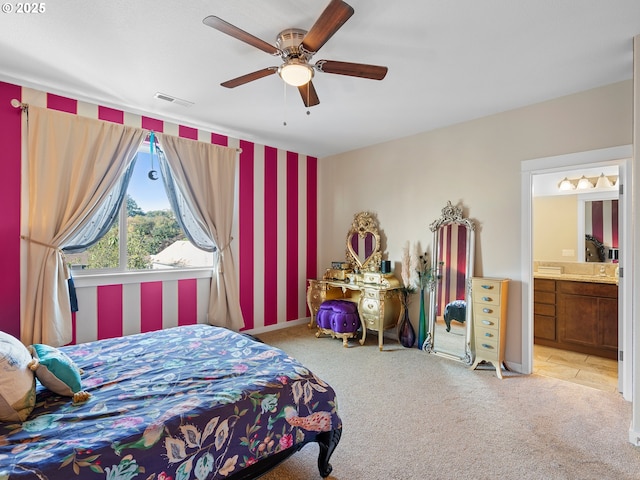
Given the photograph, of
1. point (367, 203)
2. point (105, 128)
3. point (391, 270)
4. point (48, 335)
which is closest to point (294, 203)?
point (367, 203)

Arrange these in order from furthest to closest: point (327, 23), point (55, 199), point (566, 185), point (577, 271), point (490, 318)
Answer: point (566, 185) → point (577, 271) → point (490, 318) → point (55, 199) → point (327, 23)

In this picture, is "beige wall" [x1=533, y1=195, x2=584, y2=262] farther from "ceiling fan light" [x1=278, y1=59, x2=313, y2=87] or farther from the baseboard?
"ceiling fan light" [x1=278, y1=59, x2=313, y2=87]

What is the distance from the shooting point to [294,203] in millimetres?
5082

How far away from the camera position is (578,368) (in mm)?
3488

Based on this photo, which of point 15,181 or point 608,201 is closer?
point 15,181

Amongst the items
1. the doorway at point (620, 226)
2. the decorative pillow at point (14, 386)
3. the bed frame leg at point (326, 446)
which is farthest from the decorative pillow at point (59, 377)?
the doorway at point (620, 226)

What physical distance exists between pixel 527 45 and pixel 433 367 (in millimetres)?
2960

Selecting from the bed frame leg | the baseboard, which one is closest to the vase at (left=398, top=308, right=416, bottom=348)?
the baseboard

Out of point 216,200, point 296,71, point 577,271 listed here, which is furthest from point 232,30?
point 577,271

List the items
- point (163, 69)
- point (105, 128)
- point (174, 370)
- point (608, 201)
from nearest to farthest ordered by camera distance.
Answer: point (174, 370), point (163, 69), point (105, 128), point (608, 201)

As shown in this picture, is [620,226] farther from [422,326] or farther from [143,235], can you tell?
→ [143,235]

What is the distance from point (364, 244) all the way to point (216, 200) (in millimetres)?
2125

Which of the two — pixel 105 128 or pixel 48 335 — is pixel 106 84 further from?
pixel 48 335

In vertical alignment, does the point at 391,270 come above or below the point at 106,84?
below
